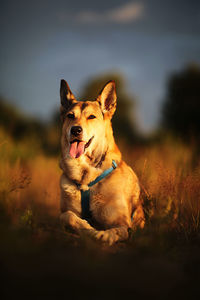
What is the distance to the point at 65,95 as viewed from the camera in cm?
386

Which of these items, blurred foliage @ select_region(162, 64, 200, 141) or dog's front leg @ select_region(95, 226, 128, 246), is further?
blurred foliage @ select_region(162, 64, 200, 141)

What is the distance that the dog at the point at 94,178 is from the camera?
10.1 ft

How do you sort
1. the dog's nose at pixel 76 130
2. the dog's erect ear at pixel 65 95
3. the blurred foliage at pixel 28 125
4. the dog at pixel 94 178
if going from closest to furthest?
the dog at pixel 94 178
the dog's nose at pixel 76 130
the dog's erect ear at pixel 65 95
the blurred foliage at pixel 28 125

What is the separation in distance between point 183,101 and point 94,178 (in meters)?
17.8

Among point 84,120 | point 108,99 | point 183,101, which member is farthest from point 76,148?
point 183,101

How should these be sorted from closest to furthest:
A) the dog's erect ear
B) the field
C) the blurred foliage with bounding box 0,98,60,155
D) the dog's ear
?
1. the field
2. the dog's ear
3. the dog's erect ear
4. the blurred foliage with bounding box 0,98,60,155

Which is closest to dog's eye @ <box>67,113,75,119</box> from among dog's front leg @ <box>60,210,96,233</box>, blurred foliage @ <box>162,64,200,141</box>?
dog's front leg @ <box>60,210,96,233</box>

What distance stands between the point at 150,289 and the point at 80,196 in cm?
167

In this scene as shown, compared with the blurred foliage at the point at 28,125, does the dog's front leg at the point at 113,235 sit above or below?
below

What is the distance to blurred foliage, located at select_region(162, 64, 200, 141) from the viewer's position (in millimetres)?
18766

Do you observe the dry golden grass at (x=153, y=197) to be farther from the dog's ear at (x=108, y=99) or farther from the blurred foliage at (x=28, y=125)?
the blurred foliage at (x=28, y=125)

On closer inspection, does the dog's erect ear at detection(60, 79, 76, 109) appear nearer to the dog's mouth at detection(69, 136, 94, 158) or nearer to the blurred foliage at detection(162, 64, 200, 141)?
the dog's mouth at detection(69, 136, 94, 158)

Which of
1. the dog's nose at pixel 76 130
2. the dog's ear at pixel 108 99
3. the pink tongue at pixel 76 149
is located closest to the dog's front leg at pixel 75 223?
the pink tongue at pixel 76 149

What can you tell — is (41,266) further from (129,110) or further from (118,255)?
(129,110)
